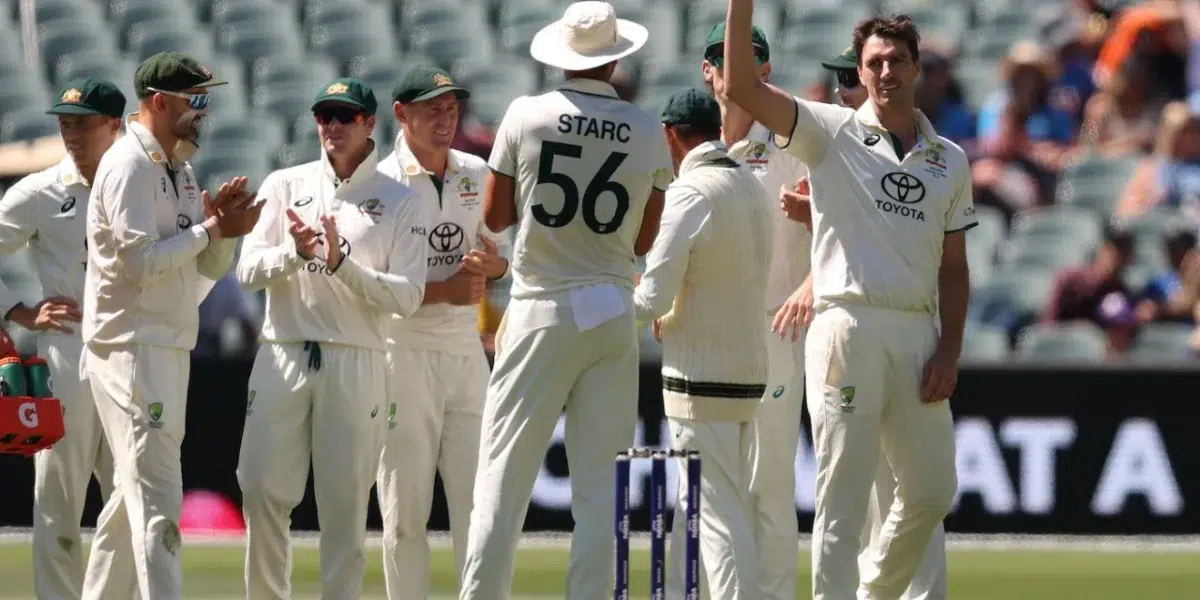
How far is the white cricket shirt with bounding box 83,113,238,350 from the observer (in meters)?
7.39

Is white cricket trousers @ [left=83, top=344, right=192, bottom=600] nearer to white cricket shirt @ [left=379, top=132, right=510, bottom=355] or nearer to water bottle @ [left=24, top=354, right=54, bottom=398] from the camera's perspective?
water bottle @ [left=24, top=354, right=54, bottom=398]

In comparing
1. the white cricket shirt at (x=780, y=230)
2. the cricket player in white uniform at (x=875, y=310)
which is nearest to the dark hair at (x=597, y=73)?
the cricket player in white uniform at (x=875, y=310)

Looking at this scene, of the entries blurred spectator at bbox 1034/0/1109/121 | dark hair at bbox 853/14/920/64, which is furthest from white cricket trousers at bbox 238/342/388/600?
blurred spectator at bbox 1034/0/1109/121

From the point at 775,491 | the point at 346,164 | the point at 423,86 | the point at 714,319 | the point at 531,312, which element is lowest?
the point at 775,491

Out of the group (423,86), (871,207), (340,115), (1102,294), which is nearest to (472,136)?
(1102,294)

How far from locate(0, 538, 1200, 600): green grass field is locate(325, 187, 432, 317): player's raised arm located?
7.55 ft

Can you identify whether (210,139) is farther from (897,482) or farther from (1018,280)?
(897,482)

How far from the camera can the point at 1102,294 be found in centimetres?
1323

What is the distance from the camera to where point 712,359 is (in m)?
7.66

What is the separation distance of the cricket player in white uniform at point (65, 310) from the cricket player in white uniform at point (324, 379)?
1.08 meters

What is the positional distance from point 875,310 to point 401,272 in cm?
194

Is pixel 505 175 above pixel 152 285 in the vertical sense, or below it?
above

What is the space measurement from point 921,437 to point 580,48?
5.93ft

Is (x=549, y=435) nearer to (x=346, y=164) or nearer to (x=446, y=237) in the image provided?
(x=346, y=164)
